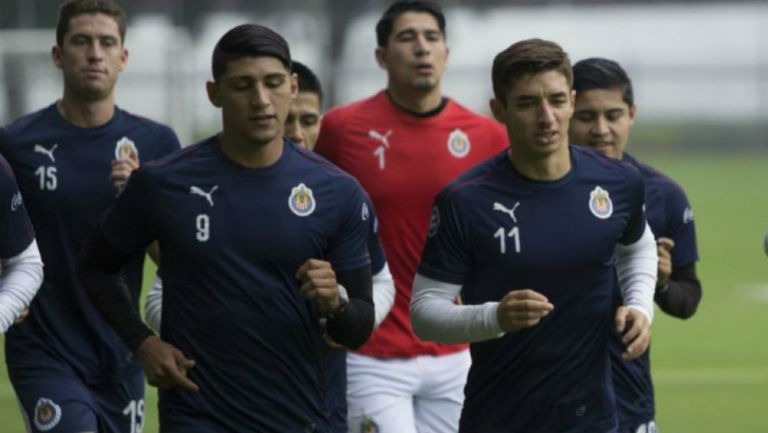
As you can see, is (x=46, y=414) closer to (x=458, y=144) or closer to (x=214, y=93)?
(x=214, y=93)

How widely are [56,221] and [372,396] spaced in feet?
5.37

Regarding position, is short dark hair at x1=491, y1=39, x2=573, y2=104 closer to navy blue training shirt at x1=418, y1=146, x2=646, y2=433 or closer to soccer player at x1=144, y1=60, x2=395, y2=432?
navy blue training shirt at x1=418, y1=146, x2=646, y2=433

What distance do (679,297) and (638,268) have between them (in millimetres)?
991

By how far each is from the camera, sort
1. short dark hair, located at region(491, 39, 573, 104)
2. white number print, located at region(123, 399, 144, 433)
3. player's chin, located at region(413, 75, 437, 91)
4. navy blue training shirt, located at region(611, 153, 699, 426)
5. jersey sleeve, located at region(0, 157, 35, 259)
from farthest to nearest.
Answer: player's chin, located at region(413, 75, 437, 91) < white number print, located at region(123, 399, 144, 433) < navy blue training shirt, located at region(611, 153, 699, 426) < jersey sleeve, located at region(0, 157, 35, 259) < short dark hair, located at region(491, 39, 573, 104)

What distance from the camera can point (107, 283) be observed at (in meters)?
6.52

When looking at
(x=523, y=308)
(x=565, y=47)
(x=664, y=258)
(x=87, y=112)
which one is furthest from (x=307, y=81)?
(x=565, y=47)

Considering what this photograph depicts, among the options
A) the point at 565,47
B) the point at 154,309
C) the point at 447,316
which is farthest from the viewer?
the point at 565,47

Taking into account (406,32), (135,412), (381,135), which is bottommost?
(135,412)

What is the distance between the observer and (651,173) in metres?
7.93

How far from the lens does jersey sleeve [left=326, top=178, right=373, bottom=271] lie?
21.1 feet

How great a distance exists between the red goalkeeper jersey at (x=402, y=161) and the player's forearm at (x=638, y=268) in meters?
1.68

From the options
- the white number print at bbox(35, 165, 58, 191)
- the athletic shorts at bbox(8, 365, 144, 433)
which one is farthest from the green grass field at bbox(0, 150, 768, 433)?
the white number print at bbox(35, 165, 58, 191)

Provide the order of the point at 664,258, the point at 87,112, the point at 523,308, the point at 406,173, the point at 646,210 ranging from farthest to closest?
the point at 406,173 → the point at 87,112 → the point at 646,210 → the point at 664,258 → the point at 523,308

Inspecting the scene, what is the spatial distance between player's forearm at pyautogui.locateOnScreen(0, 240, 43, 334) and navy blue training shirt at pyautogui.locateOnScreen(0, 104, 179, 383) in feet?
3.24
